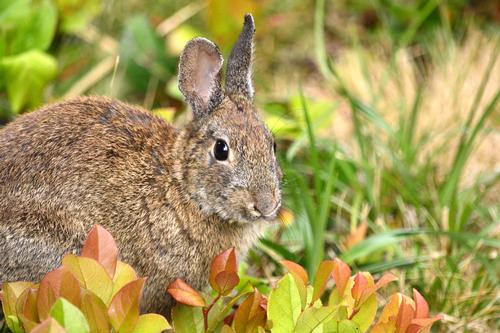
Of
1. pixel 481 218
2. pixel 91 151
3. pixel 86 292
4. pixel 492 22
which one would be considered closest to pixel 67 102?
pixel 91 151

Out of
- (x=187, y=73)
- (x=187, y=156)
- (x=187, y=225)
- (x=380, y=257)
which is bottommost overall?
(x=380, y=257)

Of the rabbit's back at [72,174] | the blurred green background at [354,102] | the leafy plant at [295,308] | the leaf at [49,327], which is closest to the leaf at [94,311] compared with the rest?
the leaf at [49,327]

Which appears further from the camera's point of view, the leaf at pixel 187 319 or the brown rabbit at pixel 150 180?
the brown rabbit at pixel 150 180

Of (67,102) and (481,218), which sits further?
(481,218)

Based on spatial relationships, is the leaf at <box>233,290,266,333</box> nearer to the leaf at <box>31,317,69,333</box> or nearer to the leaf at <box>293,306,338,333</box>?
the leaf at <box>293,306,338,333</box>

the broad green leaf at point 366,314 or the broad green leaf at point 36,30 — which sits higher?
the broad green leaf at point 36,30

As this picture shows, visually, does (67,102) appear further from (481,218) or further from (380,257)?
(481,218)

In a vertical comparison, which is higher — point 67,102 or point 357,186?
point 67,102

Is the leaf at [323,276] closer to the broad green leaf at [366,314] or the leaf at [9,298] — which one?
the broad green leaf at [366,314]
